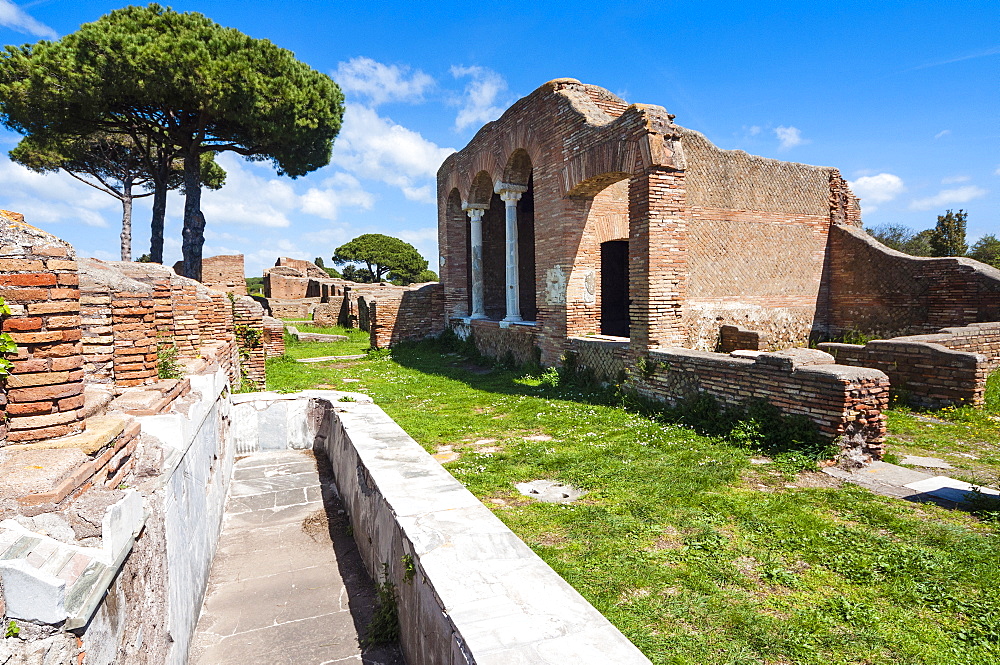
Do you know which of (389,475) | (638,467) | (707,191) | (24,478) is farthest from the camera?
(707,191)

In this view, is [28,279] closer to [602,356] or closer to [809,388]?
[809,388]

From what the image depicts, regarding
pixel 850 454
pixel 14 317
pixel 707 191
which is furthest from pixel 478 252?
pixel 14 317

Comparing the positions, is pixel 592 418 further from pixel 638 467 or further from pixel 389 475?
pixel 389 475

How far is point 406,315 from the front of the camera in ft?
49.9

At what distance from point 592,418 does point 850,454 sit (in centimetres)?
279

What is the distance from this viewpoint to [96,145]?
2244 centimetres

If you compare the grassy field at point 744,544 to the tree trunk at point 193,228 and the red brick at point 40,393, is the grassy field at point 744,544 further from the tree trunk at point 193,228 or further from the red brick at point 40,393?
the tree trunk at point 193,228

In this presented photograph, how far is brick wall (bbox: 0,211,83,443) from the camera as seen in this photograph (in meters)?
2.04

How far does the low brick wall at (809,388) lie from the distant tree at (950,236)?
30251mm

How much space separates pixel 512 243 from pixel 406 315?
4.85 meters

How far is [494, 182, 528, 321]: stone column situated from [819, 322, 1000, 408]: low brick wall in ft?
20.1

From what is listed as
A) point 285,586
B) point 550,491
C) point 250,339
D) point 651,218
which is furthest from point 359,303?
point 285,586

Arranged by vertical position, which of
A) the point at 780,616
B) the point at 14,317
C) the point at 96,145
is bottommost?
the point at 780,616

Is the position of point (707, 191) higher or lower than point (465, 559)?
higher
